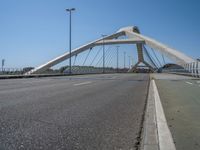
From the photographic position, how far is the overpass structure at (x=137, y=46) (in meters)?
66.8

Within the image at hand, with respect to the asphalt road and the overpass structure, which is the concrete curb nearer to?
the asphalt road

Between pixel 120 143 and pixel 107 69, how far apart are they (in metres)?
92.3

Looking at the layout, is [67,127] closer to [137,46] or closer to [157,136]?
[157,136]

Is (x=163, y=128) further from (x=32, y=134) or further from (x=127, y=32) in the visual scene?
(x=127, y=32)

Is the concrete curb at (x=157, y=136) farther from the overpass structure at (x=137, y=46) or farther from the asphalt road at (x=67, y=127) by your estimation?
the overpass structure at (x=137, y=46)

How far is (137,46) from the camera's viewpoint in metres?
87.2

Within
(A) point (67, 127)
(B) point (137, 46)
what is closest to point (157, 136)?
(A) point (67, 127)

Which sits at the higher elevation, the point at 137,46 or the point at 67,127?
the point at 137,46

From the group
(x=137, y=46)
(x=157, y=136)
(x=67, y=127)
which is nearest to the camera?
(x=157, y=136)

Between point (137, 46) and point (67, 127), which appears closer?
point (67, 127)

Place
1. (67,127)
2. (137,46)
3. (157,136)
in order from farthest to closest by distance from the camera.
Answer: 1. (137,46)
2. (67,127)
3. (157,136)

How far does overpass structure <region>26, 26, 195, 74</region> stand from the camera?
66.8 metres

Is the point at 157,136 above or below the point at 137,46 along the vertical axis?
below

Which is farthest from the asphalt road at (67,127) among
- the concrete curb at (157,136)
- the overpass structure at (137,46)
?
the overpass structure at (137,46)
